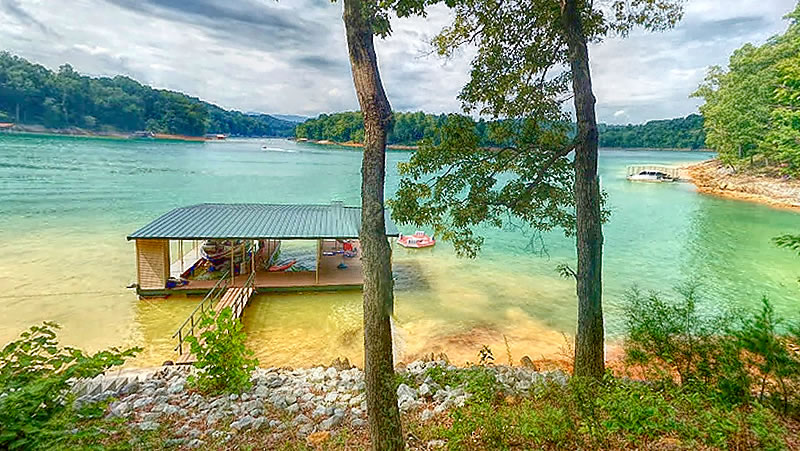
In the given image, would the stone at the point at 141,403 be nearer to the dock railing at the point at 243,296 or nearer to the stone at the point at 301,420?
the stone at the point at 301,420

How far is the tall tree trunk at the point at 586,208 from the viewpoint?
5.59 metres

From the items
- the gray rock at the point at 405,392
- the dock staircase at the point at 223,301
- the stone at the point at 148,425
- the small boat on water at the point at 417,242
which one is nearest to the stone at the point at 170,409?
the stone at the point at 148,425

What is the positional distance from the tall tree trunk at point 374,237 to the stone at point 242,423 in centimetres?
194

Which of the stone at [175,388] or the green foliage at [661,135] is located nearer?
the stone at [175,388]

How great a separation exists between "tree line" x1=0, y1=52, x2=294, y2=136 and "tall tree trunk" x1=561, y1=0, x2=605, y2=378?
329 ft

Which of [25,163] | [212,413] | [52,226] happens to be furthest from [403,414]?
[25,163]

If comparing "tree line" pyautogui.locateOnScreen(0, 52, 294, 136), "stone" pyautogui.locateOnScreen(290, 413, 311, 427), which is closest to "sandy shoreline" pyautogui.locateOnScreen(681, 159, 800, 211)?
"stone" pyautogui.locateOnScreen(290, 413, 311, 427)

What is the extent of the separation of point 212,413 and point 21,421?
7.86 ft

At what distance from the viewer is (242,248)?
13273 millimetres

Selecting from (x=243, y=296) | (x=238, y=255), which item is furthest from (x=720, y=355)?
(x=238, y=255)

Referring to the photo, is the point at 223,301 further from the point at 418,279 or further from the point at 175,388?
the point at 418,279

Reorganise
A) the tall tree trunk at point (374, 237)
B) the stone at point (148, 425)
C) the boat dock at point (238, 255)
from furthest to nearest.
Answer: the boat dock at point (238, 255), the stone at point (148, 425), the tall tree trunk at point (374, 237)

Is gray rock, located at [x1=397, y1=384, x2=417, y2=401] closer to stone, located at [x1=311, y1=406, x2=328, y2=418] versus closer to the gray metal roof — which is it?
stone, located at [x1=311, y1=406, x2=328, y2=418]

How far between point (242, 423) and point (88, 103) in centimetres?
10190
